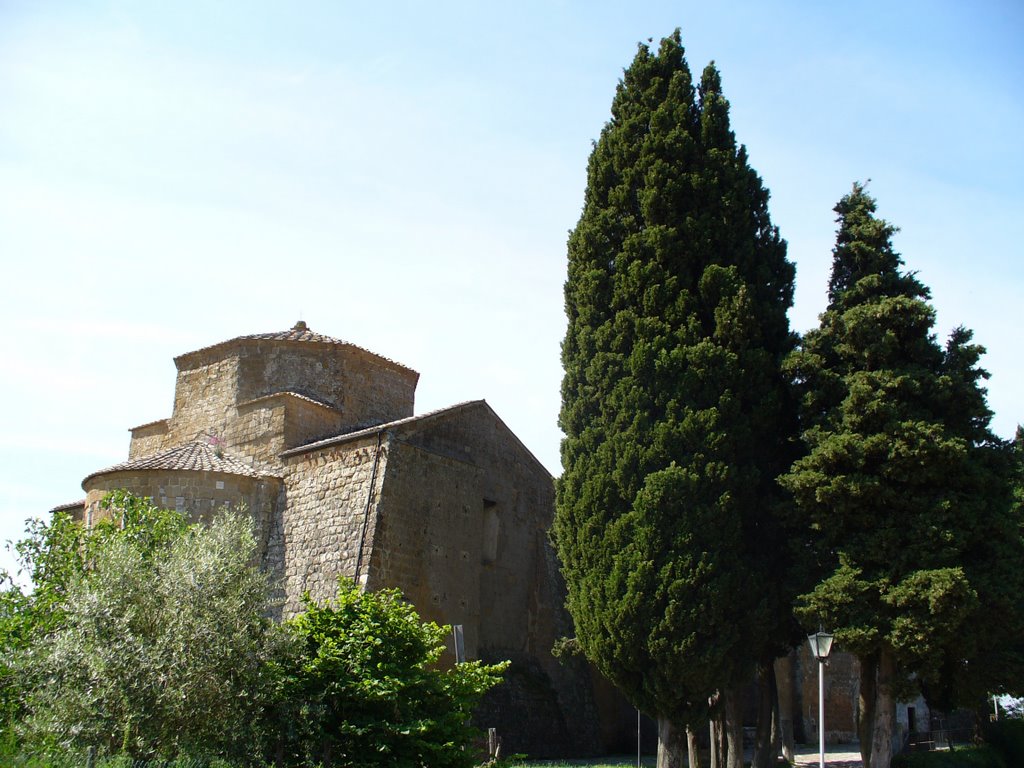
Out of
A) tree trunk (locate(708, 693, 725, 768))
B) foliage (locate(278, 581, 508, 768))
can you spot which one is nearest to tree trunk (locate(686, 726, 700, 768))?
tree trunk (locate(708, 693, 725, 768))

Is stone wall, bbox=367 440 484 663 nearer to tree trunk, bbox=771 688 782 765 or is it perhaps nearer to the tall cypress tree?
the tall cypress tree

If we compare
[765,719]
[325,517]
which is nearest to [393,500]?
[325,517]

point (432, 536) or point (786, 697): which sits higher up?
point (432, 536)

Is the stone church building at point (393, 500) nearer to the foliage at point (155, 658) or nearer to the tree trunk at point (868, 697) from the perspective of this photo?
the foliage at point (155, 658)

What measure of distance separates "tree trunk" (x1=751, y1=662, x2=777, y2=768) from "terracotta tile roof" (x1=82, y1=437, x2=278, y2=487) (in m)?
10.2

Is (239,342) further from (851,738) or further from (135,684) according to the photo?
(851,738)

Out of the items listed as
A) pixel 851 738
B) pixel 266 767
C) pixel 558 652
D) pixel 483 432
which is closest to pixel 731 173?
pixel 483 432

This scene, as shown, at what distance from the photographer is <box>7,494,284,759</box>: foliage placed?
8.85m

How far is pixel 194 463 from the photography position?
17594 millimetres

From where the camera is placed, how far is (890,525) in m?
12.7

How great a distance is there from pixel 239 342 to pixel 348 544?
6872 mm

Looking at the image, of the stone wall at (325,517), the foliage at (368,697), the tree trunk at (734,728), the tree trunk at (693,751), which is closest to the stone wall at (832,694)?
the tree trunk at (693,751)

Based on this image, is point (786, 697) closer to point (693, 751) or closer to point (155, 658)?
point (693, 751)

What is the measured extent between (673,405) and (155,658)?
801cm
